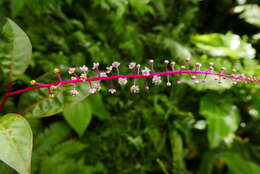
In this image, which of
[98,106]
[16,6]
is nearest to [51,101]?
[16,6]

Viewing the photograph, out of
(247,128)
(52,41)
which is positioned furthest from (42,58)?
(247,128)

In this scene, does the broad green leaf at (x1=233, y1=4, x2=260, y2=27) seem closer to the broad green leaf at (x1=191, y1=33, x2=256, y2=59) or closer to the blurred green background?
the blurred green background

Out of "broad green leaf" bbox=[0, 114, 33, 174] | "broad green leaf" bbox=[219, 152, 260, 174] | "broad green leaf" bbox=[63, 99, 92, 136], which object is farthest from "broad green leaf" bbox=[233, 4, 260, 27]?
"broad green leaf" bbox=[0, 114, 33, 174]

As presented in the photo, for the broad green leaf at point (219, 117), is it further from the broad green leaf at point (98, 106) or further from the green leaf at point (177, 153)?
the broad green leaf at point (98, 106)

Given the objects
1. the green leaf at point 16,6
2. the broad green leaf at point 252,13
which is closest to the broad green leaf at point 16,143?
the green leaf at point 16,6

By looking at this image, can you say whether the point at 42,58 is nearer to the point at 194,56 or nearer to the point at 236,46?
the point at 194,56

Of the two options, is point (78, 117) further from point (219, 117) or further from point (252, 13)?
point (252, 13)
